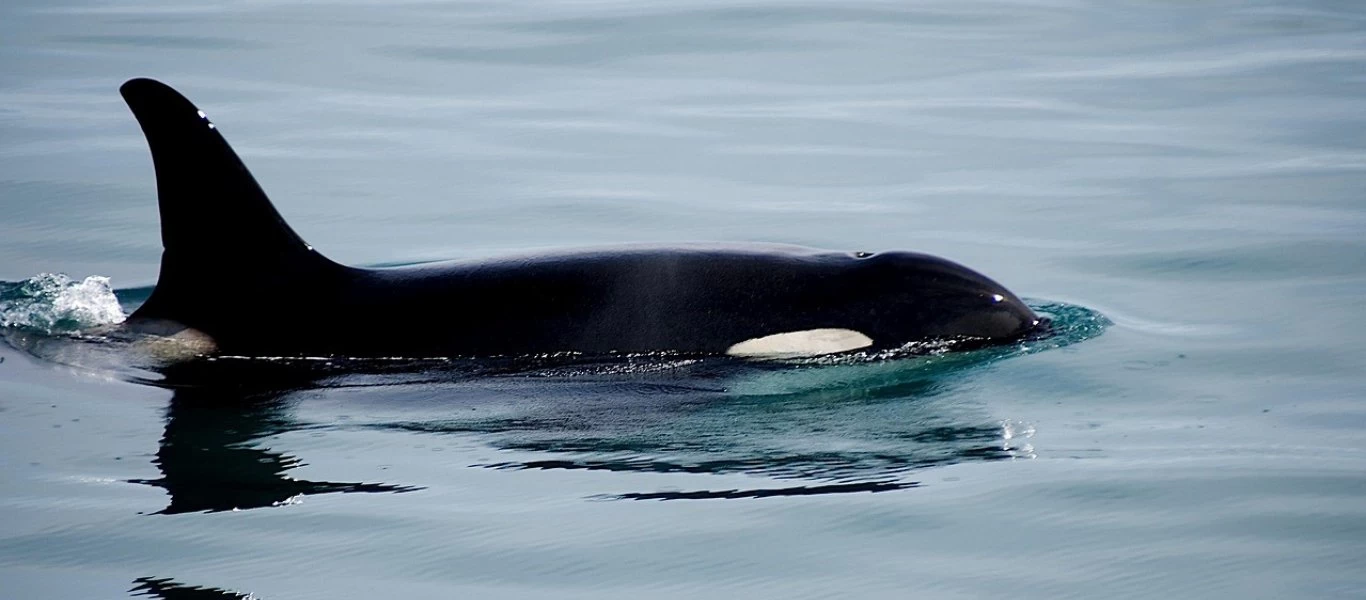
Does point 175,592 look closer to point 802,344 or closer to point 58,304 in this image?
point 802,344

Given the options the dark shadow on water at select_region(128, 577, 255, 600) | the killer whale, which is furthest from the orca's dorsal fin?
the dark shadow on water at select_region(128, 577, 255, 600)

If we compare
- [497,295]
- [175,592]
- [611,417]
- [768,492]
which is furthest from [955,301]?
[175,592]

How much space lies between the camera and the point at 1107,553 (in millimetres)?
6594

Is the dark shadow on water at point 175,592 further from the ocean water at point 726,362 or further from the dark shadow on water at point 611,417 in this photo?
the dark shadow on water at point 611,417

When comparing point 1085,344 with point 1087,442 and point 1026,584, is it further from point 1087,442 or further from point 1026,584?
point 1026,584

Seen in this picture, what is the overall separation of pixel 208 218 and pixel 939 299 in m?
3.59

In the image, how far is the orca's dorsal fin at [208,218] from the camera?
9688mm

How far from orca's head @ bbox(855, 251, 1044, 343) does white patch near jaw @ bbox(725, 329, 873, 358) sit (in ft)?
0.75

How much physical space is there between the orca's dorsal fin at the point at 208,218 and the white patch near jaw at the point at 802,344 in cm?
210

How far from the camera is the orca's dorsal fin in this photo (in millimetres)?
9688

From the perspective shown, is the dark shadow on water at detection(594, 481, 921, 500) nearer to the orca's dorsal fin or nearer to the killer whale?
the killer whale

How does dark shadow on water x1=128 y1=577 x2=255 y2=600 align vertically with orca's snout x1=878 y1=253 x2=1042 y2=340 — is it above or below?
below

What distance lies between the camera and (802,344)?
31.3ft

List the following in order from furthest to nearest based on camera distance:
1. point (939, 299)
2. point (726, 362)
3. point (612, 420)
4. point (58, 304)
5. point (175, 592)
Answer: point (58, 304) → point (939, 299) → point (726, 362) → point (612, 420) → point (175, 592)
